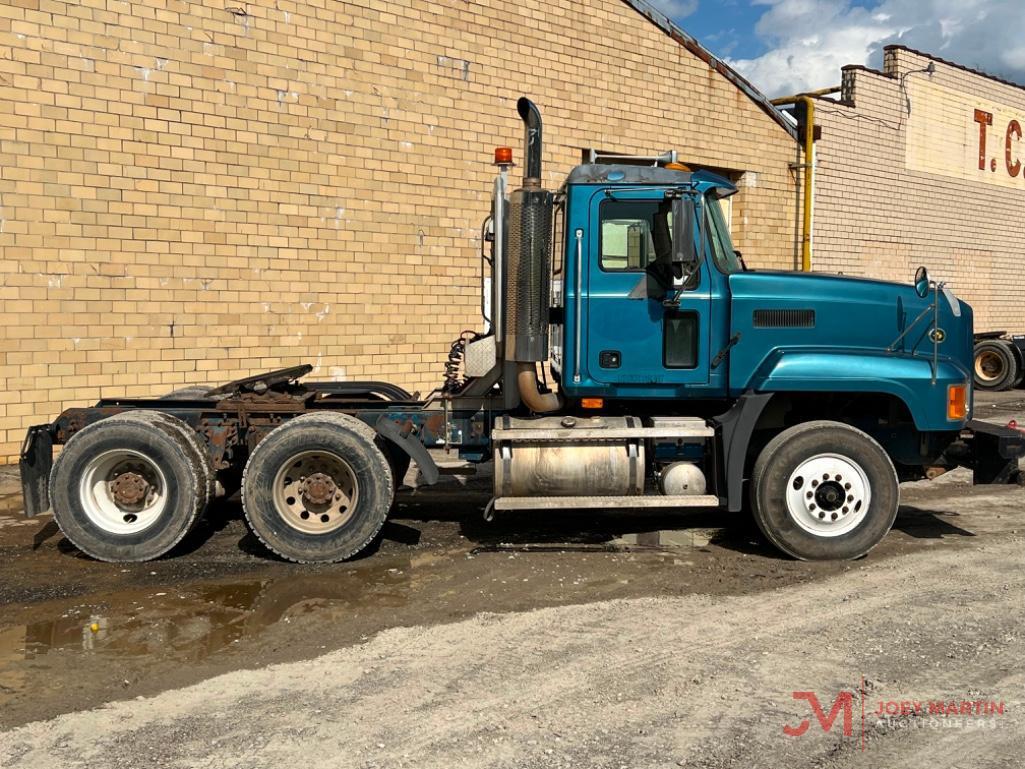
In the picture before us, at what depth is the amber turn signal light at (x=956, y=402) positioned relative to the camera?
648 cm

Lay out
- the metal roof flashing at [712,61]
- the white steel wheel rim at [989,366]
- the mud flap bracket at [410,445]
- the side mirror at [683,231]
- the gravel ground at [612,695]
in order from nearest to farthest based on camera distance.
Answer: the gravel ground at [612,695]
the side mirror at [683,231]
the mud flap bracket at [410,445]
the metal roof flashing at [712,61]
the white steel wheel rim at [989,366]

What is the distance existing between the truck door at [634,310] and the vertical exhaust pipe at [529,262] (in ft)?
1.14

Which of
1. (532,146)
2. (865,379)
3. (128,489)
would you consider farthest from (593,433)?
(128,489)

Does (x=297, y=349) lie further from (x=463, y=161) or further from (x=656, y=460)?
(x=656, y=460)

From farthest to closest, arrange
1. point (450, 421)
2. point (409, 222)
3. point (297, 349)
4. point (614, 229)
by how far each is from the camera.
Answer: point (409, 222) → point (297, 349) → point (450, 421) → point (614, 229)

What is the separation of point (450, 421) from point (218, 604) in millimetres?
2228

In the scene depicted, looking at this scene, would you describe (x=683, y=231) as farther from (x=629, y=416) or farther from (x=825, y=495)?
(x=825, y=495)

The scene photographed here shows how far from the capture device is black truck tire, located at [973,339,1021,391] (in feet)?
58.6

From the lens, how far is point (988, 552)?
21.9 feet

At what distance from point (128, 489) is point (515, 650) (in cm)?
341

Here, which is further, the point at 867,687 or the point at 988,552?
the point at 988,552

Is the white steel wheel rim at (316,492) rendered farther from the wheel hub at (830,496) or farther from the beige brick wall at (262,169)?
the beige brick wall at (262,169)

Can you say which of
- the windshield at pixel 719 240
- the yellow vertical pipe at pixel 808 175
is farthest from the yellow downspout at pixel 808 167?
the windshield at pixel 719 240

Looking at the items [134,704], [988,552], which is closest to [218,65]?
[134,704]
